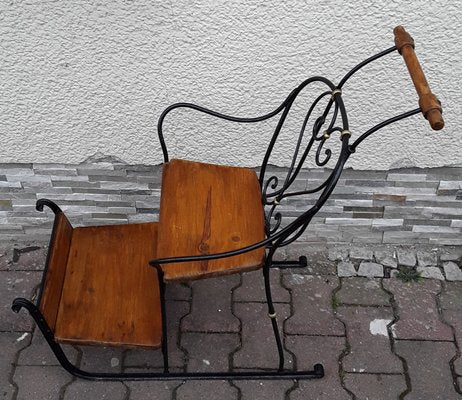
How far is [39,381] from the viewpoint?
2.46 metres

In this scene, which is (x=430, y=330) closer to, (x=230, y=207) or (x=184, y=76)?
(x=230, y=207)

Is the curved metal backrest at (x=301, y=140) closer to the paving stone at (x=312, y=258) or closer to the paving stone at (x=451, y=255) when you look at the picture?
the paving stone at (x=312, y=258)

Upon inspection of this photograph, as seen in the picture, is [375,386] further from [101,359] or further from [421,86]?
[421,86]

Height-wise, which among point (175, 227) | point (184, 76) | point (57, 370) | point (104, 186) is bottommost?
point (57, 370)

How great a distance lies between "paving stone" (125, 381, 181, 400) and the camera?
2.42m

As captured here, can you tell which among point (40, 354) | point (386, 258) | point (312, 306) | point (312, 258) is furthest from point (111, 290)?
point (386, 258)

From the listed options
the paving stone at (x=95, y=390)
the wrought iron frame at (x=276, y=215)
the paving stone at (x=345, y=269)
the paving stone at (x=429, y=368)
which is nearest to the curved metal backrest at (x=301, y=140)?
the wrought iron frame at (x=276, y=215)

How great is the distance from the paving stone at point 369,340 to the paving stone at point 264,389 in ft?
0.86

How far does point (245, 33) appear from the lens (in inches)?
85.9

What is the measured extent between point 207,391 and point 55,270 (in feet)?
2.44

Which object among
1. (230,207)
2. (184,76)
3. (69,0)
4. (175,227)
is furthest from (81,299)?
(69,0)

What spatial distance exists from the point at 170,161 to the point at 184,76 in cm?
32

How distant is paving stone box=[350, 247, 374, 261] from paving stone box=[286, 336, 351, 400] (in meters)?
0.44

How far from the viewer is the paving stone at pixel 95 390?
2422 mm
